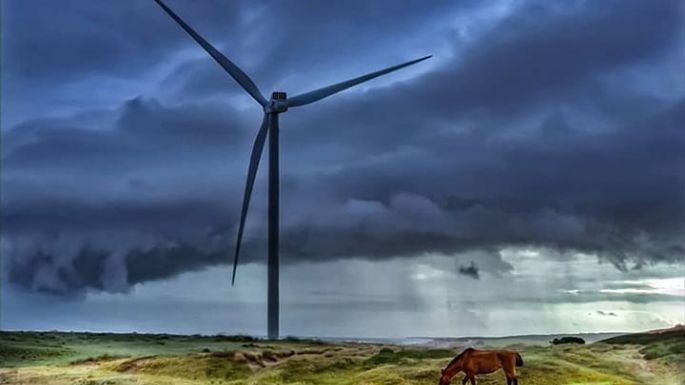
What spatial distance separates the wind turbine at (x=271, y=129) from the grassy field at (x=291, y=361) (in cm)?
92

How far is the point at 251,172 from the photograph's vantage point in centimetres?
1844

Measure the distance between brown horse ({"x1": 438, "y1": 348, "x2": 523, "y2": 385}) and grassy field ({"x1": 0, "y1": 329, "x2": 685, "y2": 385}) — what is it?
145mm

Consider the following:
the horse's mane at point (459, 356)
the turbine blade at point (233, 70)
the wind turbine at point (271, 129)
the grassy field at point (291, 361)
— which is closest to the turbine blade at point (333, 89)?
the wind turbine at point (271, 129)

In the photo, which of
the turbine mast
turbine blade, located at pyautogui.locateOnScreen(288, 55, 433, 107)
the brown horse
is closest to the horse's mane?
the brown horse

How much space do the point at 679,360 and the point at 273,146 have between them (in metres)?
7.67

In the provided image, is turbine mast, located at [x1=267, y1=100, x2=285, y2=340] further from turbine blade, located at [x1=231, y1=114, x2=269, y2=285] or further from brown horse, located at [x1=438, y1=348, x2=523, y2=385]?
brown horse, located at [x1=438, y1=348, x2=523, y2=385]

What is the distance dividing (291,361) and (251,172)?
3493 mm

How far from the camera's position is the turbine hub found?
1873cm

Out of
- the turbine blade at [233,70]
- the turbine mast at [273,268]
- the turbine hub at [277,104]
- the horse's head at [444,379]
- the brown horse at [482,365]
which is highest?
the turbine blade at [233,70]

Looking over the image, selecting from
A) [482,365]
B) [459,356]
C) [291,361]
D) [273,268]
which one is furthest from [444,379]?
[273,268]

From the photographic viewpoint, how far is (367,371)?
16.8 m

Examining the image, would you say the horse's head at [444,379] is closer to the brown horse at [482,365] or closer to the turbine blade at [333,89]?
the brown horse at [482,365]

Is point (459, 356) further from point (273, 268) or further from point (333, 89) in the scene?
point (333, 89)

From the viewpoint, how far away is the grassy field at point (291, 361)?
16359mm
